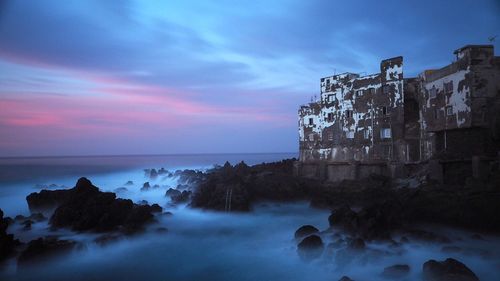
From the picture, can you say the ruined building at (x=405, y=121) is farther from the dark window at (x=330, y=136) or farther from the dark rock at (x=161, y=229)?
the dark rock at (x=161, y=229)

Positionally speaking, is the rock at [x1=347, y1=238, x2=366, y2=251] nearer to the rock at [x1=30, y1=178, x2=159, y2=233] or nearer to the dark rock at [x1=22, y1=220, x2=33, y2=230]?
the rock at [x1=30, y1=178, x2=159, y2=233]

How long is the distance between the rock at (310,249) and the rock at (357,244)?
1.34 metres

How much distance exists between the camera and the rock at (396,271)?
1396cm

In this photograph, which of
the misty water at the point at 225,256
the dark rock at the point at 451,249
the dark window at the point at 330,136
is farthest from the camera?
the dark window at the point at 330,136

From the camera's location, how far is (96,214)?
70.3ft

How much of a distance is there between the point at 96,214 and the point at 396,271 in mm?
17208

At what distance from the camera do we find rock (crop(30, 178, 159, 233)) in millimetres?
21047

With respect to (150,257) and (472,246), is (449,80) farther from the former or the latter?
(150,257)

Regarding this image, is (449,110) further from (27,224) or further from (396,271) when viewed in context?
(27,224)

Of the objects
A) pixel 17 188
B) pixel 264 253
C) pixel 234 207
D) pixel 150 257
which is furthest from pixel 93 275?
pixel 17 188

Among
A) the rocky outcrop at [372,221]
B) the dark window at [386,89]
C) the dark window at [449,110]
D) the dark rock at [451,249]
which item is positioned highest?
the dark window at [386,89]

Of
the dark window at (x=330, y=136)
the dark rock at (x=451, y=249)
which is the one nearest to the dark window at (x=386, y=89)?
the dark window at (x=330, y=136)

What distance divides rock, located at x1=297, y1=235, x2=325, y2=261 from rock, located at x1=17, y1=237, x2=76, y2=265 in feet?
38.2

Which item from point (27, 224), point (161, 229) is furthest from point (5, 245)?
point (161, 229)
